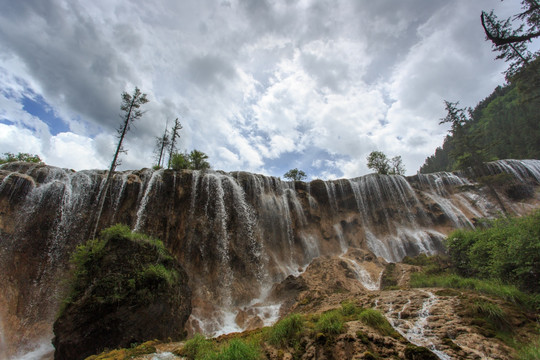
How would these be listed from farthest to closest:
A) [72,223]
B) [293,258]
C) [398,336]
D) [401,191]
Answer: [401,191] → [293,258] → [72,223] → [398,336]

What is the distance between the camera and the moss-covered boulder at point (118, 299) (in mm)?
7262

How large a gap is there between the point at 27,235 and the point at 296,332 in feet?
53.3

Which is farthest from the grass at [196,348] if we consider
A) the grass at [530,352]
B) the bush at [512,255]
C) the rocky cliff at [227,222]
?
the bush at [512,255]

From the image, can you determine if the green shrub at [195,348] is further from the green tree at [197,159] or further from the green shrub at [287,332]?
the green tree at [197,159]

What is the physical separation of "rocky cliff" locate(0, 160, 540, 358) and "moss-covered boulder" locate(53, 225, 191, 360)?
133 inches

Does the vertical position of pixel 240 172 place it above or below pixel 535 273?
above

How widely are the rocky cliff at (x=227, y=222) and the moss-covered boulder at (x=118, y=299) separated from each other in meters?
3.39

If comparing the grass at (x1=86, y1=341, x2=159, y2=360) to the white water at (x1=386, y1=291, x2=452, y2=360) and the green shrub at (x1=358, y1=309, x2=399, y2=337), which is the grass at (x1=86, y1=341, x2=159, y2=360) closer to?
the green shrub at (x1=358, y1=309, x2=399, y2=337)

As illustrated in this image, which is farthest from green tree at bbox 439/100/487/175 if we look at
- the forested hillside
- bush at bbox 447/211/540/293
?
bush at bbox 447/211/540/293

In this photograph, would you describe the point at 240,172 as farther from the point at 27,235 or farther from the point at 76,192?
the point at 27,235

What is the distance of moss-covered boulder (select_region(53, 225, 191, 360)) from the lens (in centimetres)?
726

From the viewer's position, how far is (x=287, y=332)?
4.79 m

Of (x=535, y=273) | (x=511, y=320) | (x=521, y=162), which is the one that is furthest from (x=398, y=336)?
(x=521, y=162)

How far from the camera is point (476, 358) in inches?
143
